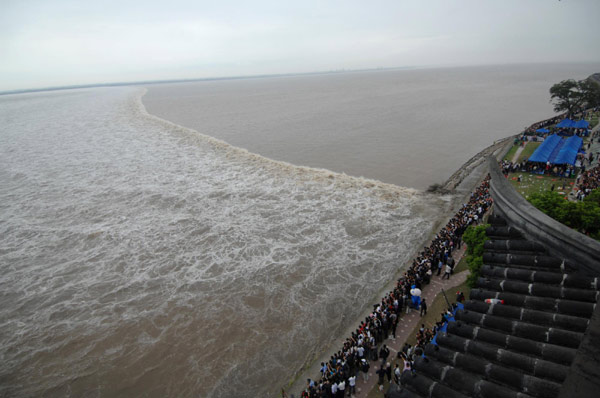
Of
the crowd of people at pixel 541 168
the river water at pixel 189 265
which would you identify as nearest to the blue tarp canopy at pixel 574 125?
the river water at pixel 189 265

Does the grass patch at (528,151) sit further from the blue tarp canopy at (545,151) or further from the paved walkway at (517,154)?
the blue tarp canopy at (545,151)

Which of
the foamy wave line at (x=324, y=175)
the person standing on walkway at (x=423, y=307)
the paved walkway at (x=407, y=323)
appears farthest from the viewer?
the foamy wave line at (x=324, y=175)

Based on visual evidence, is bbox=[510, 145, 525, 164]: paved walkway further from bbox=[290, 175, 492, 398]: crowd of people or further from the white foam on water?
bbox=[290, 175, 492, 398]: crowd of people

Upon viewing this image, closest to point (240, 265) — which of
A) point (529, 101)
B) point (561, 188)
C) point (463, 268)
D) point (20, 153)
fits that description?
point (463, 268)

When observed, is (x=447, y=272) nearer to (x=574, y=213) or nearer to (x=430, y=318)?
(x=430, y=318)

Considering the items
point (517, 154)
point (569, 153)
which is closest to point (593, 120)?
point (517, 154)
